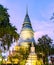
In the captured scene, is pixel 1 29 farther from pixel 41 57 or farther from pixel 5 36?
pixel 41 57

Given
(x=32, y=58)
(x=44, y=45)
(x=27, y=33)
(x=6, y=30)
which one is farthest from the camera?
(x=27, y=33)

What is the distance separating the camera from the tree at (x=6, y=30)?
4562cm

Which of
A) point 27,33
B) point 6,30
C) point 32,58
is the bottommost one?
point 32,58

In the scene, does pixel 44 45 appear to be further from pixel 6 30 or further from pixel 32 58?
pixel 6 30

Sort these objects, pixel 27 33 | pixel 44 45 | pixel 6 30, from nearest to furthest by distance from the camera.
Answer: pixel 6 30, pixel 44 45, pixel 27 33

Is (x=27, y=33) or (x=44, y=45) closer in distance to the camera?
(x=44, y=45)

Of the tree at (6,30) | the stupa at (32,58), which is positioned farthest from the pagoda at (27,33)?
the tree at (6,30)

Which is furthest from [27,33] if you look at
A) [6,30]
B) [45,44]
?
[6,30]

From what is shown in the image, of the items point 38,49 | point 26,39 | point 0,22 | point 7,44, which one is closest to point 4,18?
point 0,22

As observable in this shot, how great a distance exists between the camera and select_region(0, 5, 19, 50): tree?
45625 millimetres

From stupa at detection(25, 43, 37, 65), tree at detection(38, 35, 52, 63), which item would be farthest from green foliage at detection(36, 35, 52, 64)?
stupa at detection(25, 43, 37, 65)

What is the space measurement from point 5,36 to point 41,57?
3021 centimetres

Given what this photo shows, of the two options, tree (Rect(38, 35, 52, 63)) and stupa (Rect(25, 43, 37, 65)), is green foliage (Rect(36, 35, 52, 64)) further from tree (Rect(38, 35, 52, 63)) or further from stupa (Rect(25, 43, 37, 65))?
stupa (Rect(25, 43, 37, 65))

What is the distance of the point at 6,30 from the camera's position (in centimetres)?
4581
